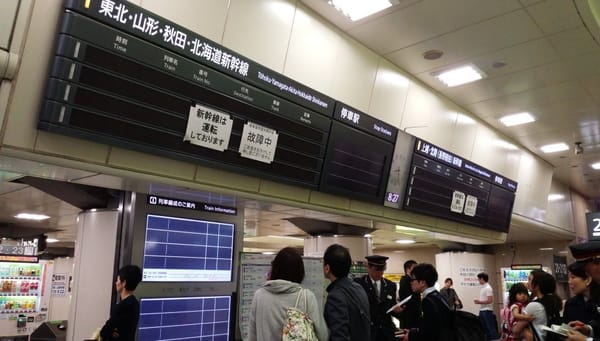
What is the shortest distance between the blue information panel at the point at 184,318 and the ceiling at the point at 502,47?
293 cm

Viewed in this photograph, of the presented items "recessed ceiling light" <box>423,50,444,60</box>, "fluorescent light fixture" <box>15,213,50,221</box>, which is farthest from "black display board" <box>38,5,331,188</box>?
"fluorescent light fixture" <box>15,213,50,221</box>

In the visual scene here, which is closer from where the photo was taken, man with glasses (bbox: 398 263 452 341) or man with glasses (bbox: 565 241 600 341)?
man with glasses (bbox: 565 241 600 341)

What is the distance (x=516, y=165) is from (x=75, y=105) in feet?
24.5

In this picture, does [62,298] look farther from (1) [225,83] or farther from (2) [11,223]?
(1) [225,83]

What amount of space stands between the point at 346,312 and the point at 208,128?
61.5 inches

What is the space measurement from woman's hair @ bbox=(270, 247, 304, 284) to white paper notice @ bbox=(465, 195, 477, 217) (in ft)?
14.3

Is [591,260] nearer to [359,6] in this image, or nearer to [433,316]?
[433,316]

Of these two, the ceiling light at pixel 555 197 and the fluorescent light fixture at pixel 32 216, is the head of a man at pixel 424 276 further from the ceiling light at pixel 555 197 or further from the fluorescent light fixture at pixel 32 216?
the ceiling light at pixel 555 197

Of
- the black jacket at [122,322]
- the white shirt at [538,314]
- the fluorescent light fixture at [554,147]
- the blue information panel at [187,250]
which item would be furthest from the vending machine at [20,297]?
the fluorescent light fixture at [554,147]

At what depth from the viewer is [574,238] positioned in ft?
37.8

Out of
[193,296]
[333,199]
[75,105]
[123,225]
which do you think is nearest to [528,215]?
[333,199]

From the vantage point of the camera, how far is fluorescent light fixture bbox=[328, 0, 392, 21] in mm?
3842

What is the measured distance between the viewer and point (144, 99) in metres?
2.79

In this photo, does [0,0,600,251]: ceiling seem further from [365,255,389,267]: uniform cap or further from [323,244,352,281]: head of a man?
[323,244,352,281]: head of a man
